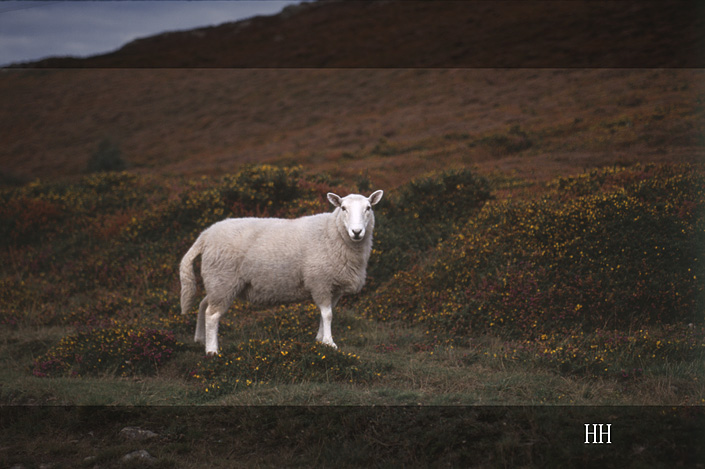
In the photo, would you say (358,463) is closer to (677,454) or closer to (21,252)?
(677,454)

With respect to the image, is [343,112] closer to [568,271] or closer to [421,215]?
[421,215]

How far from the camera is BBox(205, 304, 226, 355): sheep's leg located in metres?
8.58

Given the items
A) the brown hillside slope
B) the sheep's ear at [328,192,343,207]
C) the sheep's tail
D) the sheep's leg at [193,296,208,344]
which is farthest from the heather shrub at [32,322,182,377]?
the brown hillside slope

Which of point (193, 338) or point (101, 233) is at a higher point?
point (101, 233)

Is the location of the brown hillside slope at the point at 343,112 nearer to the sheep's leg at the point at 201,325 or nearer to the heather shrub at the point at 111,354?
the sheep's leg at the point at 201,325

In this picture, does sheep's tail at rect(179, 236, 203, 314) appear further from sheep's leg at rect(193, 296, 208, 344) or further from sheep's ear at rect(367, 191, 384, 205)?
sheep's ear at rect(367, 191, 384, 205)

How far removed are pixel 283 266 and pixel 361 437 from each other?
3.63 meters

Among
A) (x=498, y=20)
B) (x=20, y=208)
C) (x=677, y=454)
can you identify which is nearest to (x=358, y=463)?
(x=677, y=454)

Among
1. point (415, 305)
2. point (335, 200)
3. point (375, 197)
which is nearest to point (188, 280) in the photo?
point (335, 200)

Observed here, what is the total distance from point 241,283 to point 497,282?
4829 millimetres

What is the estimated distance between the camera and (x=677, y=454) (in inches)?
194

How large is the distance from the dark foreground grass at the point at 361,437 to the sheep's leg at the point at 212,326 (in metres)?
1.87

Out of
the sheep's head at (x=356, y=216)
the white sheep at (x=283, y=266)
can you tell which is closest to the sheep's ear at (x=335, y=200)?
the white sheep at (x=283, y=266)

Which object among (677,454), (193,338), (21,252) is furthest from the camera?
(21,252)
